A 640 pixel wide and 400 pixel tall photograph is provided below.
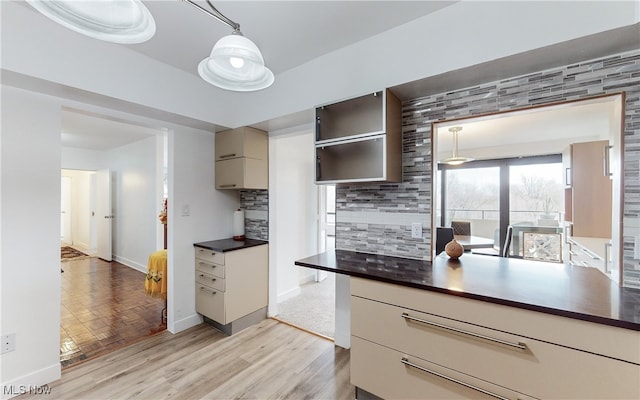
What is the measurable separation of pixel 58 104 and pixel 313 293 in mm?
3345

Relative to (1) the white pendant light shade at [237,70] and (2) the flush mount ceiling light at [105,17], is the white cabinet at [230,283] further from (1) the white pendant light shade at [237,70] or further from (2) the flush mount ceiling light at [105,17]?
(2) the flush mount ceiling light at [105,17]

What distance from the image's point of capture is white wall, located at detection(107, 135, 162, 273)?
455 centimetres

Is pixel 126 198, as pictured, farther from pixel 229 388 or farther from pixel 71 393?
pixel 229 388

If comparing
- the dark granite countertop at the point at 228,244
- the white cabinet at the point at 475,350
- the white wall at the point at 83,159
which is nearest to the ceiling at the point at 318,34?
the white cabinet at the point at 475,350

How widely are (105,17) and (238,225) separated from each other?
2343mm

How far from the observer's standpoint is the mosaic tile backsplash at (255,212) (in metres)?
2.99

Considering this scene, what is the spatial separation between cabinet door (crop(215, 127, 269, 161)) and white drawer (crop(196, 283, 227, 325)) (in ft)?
4.75

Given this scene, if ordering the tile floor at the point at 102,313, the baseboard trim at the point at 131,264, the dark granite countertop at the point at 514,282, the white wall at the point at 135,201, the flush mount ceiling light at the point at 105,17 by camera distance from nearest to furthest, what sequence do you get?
the flush mount ceiling light at the point at 105,17
the dark granite countertop at the point at 514,282
the tile floor at the point at 102,313
the white wall at the point at 135,201
the baseboard trim at the point at 131,264

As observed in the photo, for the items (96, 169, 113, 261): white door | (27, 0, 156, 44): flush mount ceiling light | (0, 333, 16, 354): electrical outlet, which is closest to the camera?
(27, 0, 156, 44): flush mount ceiling light

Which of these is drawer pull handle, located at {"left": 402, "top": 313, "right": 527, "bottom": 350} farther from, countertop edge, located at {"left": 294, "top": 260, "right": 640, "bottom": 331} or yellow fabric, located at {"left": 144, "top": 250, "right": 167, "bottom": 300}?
yellow fabric, located at {"left": 144, "top": 250, "right": 167, "bottom": 300}

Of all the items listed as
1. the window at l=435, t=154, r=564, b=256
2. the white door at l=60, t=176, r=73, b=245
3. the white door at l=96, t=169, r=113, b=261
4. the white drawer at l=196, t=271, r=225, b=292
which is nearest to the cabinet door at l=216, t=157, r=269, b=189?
the white drawer at l=196, t=271, r=225, b=292

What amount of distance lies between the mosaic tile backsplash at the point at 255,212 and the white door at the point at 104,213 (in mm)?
4148

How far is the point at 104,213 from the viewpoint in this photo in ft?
18.1

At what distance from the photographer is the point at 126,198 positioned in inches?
208
